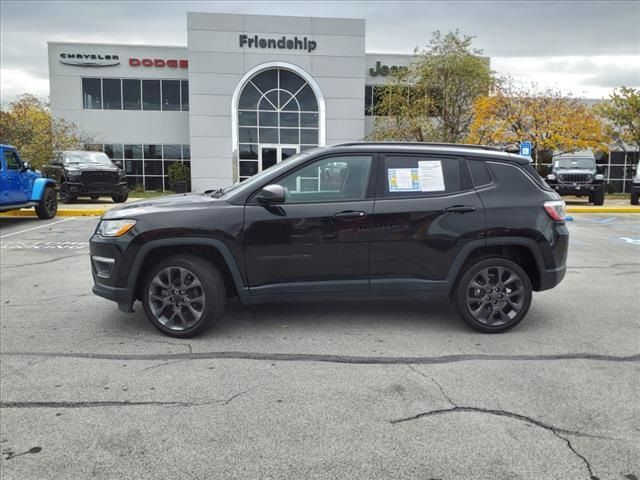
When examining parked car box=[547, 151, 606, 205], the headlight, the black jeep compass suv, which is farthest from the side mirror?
parked car box=[547, 151, 606, 205]

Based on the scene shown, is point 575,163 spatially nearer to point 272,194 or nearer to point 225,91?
point 225,91

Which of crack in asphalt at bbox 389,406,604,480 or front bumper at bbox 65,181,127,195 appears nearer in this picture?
crack in asphalt at bbox 389,406,604,480

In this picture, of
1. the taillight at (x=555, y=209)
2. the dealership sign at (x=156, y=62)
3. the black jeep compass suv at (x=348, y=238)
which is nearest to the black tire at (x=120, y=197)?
the dealership sign at (x=156, y=62)

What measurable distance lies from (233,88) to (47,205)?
17.6 m

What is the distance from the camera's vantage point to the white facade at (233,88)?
101ft

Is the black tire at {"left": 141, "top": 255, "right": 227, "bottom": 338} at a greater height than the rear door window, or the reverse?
the rear door window

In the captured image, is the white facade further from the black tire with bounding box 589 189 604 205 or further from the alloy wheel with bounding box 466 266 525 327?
the alloy wheel with bounding box 466 266 525 327

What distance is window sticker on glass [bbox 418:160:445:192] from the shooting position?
522 cm

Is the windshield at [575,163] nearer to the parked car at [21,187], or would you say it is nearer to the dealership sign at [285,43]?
the dealership sign at [285,43]

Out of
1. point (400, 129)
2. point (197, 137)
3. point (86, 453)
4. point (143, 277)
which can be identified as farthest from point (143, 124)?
point (86, 453)

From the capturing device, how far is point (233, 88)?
3111cm

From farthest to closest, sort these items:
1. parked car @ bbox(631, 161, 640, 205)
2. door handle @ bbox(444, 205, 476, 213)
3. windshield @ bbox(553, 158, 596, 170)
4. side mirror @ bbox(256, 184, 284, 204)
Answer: windshield @ bbox(553, 158, 596, 170) < parked car @ bbox(631, 161, 640, 205) < door handle @ bbox(444, 205, 476, 213) < side mirror @ bbox(256, 184, 284, 204)

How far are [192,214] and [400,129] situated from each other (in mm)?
25172

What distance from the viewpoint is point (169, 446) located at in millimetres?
3135
